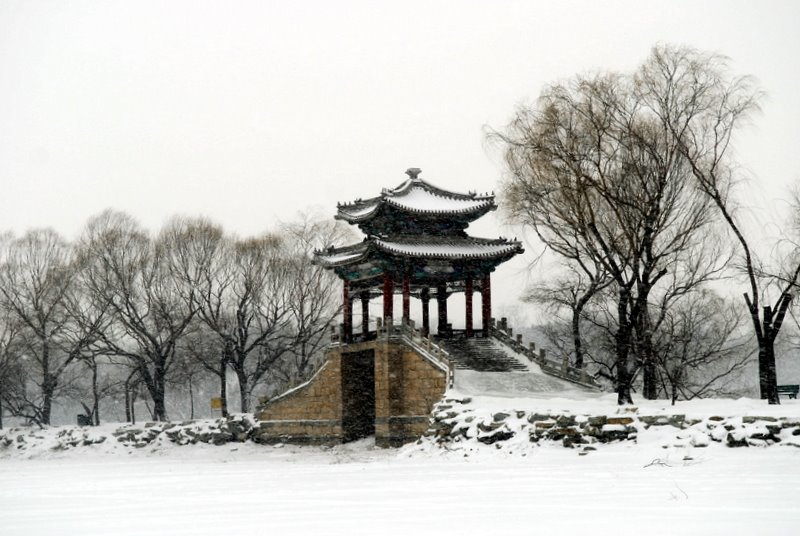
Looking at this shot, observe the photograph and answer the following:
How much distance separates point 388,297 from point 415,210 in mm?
3120

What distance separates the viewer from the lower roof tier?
26.1 m

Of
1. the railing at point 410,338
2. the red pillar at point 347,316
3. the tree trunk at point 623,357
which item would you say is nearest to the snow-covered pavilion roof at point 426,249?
the red pillar at point 347,316

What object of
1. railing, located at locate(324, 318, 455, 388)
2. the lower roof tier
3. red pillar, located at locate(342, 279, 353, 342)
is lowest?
railing, located at locate(324, 318, 455, 388)

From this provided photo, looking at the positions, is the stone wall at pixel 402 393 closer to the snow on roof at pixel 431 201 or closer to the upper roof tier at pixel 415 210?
the upper roof tier at pixel 415 210

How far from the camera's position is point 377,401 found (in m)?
24.4

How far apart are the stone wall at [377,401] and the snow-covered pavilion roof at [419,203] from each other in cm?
462

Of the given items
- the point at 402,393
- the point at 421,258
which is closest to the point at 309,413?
the point at 402,393

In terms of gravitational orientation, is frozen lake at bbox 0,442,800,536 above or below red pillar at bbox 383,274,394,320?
below

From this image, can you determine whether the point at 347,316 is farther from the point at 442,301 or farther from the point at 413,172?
the point at 413,172

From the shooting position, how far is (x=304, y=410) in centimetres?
2734

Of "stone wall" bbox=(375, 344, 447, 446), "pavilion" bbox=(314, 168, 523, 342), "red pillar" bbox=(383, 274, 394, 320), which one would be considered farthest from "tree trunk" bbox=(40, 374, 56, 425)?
"stone wall" bbox=(375, 344, 447, 446)

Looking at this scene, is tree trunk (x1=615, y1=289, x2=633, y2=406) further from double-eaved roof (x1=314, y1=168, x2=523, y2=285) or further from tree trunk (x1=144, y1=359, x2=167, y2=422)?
tree trunk (x1=144, y1=359, x2=167, y2=422)

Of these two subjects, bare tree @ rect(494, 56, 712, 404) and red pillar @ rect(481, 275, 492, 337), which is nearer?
bare tree @ rect(494, 56, 712, 404)

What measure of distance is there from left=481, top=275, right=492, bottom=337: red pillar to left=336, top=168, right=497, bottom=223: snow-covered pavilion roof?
231 cm
